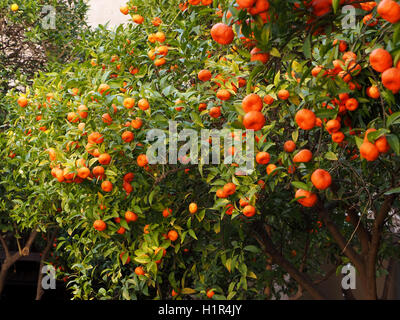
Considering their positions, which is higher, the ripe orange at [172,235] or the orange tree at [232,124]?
the orange tree at [232,124]

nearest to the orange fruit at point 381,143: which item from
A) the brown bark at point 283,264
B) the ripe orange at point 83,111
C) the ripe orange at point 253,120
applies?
the ripe orange at point 253,120

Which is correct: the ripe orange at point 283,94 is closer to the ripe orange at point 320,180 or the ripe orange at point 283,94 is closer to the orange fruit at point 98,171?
the ripe orange at point 320,180

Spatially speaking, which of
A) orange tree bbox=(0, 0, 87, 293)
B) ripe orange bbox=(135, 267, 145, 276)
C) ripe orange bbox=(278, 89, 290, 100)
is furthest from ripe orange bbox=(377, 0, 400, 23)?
orange tree bbox=(0, 0, 87, 293)

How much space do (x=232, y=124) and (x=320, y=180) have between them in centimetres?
38

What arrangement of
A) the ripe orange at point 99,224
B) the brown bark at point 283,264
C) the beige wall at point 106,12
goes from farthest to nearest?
the beige wall at point 106,12 → the brown bark at point 283,264 → the ripe orange at point 99,224

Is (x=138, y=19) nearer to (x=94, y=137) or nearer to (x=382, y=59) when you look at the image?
(x=94, y=137)

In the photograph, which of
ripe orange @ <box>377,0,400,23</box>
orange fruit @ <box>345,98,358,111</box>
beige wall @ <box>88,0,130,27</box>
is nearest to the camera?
ripe orange @ <box>377,0,400,23</box>

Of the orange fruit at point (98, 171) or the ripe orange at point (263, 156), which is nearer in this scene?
the ripe orange at point (263, 156)

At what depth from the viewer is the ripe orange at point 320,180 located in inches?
53.3

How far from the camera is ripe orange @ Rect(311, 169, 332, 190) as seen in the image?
4.44 feet

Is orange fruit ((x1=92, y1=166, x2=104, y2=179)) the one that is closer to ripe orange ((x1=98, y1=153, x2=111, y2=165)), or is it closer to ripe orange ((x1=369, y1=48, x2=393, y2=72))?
ripe orange ((x1=98, y1=153, x2=111, y2=165))

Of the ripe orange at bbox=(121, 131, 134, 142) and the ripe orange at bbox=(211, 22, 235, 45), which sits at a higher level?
the ripe orange at bbox=(211, 22, 235, 45)
